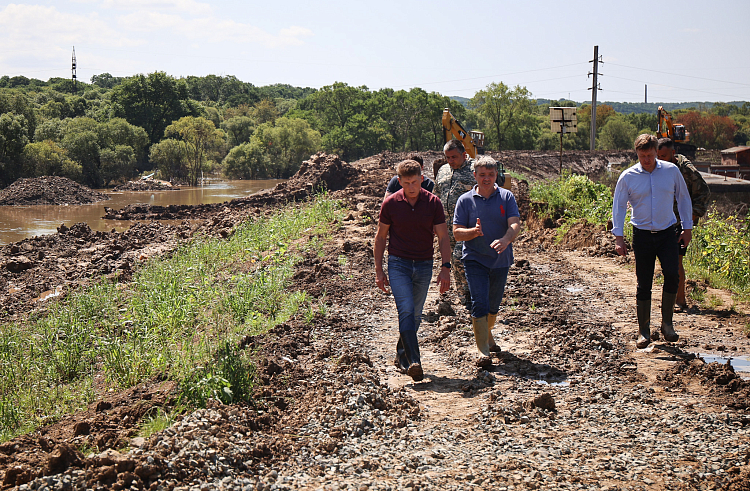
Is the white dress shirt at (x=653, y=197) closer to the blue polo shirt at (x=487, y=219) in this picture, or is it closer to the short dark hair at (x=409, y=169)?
the blue polo shirt at (x=487, y=219)

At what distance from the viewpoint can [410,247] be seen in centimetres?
576

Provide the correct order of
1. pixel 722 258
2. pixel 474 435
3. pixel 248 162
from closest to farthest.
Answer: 1. pixel 474 435
2. pixel 722 258
3. pixel 248 162

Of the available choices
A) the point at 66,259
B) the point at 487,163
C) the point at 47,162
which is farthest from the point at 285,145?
the point at 487,163

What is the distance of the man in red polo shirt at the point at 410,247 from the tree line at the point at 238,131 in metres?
55.3

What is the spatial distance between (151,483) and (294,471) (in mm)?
860

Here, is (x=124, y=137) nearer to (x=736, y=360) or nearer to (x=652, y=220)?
(x=652, y=220)

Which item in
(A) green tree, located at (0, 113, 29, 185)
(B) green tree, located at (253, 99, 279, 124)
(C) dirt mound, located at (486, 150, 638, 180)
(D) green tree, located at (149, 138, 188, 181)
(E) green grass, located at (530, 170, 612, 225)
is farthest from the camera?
(B) green tree, located at (253, 99, 279, 124)

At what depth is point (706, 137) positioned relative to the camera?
9625cm

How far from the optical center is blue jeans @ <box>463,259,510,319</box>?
19.5ft

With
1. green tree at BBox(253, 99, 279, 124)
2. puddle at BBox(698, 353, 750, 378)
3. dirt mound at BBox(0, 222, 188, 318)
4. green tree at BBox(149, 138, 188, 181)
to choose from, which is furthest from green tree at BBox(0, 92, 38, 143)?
puddle at BBox(698, 353, 750, 378)

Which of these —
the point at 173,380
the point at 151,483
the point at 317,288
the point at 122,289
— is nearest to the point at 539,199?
the point at 317,288

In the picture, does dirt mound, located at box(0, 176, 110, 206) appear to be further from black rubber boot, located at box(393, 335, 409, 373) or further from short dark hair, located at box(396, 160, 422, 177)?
short dark hair, located at box(396, 160, 422, 177)

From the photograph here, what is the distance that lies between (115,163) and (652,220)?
6098 centimetres

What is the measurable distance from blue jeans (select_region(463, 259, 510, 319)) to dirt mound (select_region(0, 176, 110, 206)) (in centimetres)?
4211
